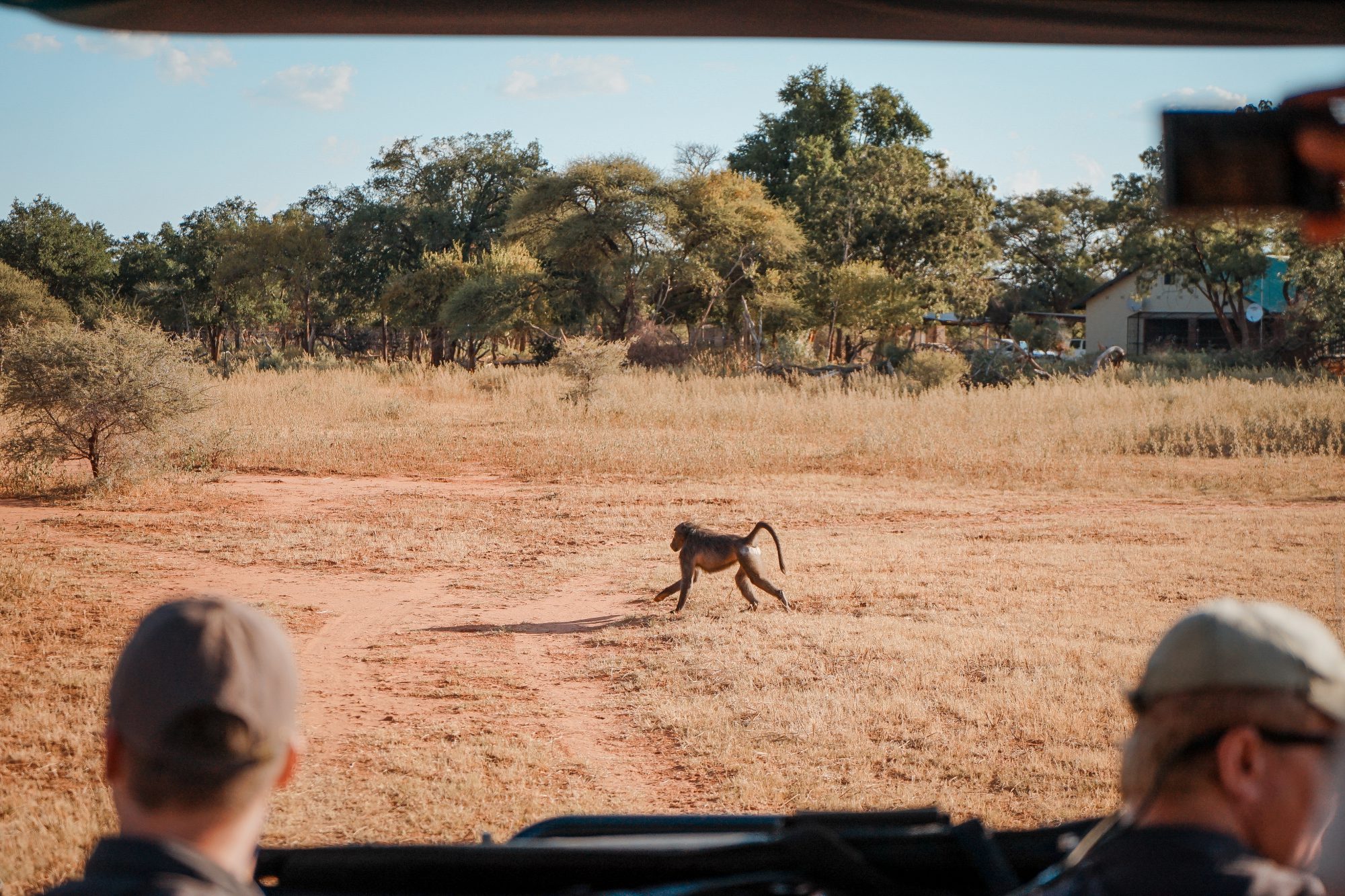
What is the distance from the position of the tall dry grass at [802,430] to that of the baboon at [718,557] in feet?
18.7

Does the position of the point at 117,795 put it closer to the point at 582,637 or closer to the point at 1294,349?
the point at 582,637

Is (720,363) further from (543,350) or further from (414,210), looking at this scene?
(414,210)

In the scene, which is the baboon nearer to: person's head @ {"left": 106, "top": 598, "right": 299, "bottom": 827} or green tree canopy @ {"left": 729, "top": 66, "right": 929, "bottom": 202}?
person's head @ {"left": 106, "top": 598, "right": 299, "bottom": 827}

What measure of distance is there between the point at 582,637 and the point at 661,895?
17.0ft

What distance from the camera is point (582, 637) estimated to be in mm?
6586

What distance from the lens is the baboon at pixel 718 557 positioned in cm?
687

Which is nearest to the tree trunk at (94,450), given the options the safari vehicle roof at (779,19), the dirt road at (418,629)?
the dirt road at (418,629)

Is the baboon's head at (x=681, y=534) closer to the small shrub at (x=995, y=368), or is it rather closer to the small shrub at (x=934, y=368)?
the small shrub at (x=934, y=368)

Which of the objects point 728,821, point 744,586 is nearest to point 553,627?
point 744,586

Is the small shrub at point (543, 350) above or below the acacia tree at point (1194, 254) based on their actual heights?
below

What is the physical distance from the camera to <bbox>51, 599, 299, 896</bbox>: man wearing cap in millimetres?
1199

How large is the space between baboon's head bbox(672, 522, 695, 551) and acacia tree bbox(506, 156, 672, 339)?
21.3 meters

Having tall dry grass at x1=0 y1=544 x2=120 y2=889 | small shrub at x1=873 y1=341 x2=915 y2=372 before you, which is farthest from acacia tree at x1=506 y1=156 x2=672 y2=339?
tall dry grass at x1=0 y1=544 x2=120 y2=889

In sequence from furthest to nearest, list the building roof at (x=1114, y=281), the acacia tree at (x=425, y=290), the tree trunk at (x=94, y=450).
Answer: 1. the building roof at (x=1114, y=281)
2. the acacia tree at (x=425, y=290)
3. the tree trunk at (x=94, y=450)
